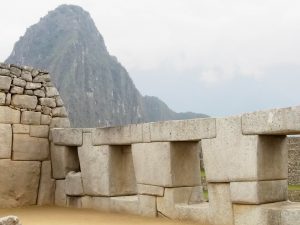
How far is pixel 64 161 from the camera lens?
8180 millimetres

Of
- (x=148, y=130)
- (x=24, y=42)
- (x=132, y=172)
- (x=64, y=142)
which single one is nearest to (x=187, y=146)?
(x=148, y=130)

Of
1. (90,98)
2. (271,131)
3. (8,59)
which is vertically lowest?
(271,131)

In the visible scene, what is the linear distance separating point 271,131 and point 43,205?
16.4 ft

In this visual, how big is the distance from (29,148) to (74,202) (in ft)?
4.34

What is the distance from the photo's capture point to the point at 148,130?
20.7 feet

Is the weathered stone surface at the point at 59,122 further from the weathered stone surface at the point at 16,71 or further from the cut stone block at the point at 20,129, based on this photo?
the weathered stone surface at the point at 16,71

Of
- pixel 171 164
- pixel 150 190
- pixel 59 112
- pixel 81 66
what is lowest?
pixel 150 190

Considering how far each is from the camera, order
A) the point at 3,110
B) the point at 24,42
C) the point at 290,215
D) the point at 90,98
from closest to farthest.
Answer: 1. the point at 290,215
2. the point at 3,110
3. the point at 90,98
4. the point at 24,42

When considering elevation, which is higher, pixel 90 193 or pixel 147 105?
pixel 147 105

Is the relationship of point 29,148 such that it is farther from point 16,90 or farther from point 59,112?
point 16,90

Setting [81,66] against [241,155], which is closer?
[241,155]

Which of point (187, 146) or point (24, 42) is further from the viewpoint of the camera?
point (24, 42)

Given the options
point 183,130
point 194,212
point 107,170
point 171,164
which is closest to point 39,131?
point 107,170

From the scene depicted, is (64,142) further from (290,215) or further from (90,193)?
→ (290,215)
